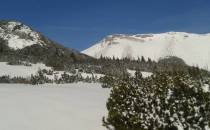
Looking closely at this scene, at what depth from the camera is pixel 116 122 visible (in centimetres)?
1283

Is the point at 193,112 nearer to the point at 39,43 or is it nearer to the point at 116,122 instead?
the point at 116,122

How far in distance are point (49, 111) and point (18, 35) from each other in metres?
81.8

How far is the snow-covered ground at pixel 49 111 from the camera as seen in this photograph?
1518 cm

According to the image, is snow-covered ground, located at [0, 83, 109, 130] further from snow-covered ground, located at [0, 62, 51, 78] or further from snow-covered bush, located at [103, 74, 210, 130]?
snow-covered ground, located at [0, 62, 51, 78]

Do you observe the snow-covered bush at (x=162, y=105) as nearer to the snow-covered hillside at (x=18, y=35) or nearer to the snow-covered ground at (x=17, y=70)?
the snow-covered ground at (x=17, y=70)

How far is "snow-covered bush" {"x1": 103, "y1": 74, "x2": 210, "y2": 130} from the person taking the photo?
39.7 feet

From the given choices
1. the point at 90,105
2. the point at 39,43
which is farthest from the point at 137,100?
the point at 39,43

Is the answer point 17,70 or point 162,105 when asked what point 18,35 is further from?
point 162,105

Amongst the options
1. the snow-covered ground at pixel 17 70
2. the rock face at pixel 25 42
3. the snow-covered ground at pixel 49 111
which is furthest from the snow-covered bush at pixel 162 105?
the rock face at pixel 25 42

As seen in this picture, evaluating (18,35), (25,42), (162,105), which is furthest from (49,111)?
(18,35)

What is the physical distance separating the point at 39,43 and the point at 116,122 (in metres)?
80.6

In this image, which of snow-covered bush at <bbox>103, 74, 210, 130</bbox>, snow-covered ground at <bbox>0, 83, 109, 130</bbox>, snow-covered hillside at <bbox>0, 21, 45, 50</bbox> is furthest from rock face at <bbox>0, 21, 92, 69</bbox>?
snow-covered bush at <bbox>103, 74, 210, 130</bbox>

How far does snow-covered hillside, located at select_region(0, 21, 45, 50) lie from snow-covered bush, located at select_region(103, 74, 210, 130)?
7287cm

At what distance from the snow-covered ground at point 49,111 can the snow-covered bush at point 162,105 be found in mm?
2385
